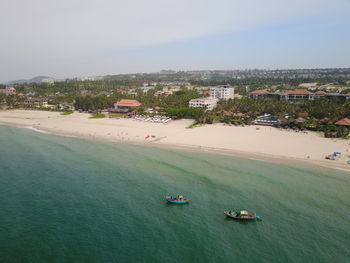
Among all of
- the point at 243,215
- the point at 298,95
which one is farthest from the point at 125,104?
the point at 243,215

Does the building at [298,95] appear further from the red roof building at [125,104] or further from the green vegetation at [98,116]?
the green vegetation at [98,116]

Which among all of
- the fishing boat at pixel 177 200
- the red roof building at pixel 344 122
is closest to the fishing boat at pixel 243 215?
the fishing boat at pixel 177 200

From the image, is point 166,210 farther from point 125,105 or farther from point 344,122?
point 125,105

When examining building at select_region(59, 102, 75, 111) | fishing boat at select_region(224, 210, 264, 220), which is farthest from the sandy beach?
building at select_region(59, 102, 75, 111)

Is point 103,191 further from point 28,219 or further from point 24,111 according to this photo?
point 24,111

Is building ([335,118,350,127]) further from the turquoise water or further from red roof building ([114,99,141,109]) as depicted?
red roof building ([114,99,141,109])

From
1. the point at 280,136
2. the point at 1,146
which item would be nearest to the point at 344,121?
the point at 280,136

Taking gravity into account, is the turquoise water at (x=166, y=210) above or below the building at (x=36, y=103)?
below

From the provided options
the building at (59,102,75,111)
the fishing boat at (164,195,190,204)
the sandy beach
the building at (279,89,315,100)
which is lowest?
the fishing boat at (164,195,190,204)
